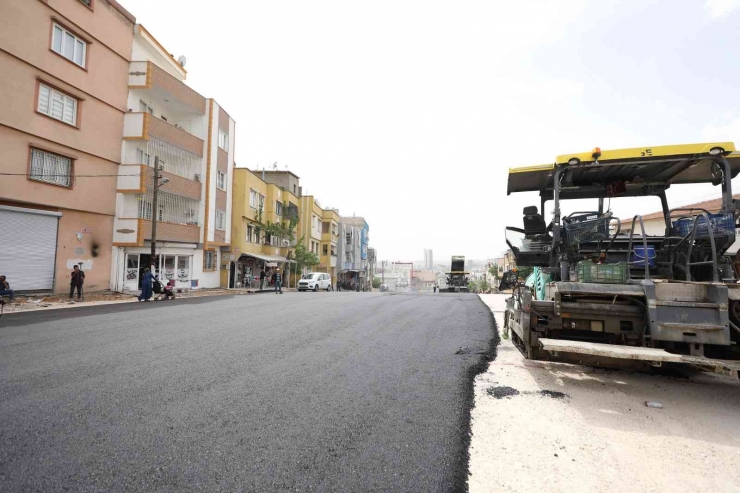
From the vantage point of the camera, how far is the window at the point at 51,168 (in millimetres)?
16609

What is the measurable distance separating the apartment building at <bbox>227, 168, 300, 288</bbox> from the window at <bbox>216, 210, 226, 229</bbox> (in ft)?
7.20

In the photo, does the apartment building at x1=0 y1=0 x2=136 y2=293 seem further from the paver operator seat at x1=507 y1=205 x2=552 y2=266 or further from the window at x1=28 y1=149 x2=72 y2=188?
the paver operator seat at x1=507 y1=205 x2=552 y2=266

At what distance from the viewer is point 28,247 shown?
53.6 feet

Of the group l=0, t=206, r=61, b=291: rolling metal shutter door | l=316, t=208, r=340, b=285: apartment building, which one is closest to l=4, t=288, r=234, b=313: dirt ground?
l=0, t=206, r=61, b=291: rolling metal shutter door

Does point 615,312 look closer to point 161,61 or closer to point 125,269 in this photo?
point 125,269

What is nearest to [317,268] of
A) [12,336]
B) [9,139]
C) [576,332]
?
[9,139]

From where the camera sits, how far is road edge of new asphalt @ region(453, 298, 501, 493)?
8.54 feet

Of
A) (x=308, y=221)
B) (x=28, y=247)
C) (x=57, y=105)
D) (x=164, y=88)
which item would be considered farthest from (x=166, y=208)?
(x=308, y=221)

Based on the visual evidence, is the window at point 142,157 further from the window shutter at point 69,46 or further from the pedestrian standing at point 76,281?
the pedestrian standing at point 76,281

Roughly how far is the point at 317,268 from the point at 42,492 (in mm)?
52864

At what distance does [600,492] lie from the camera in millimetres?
2508

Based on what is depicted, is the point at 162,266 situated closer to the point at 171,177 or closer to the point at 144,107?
the point at 171,177

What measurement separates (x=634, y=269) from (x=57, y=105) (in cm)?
2258

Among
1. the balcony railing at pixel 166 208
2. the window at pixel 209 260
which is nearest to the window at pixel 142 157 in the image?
the balcony railing at pixel 166 208
